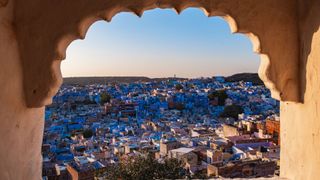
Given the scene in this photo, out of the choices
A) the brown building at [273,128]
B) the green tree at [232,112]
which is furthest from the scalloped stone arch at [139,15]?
the green tree at [232,112]

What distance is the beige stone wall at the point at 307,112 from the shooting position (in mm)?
1888

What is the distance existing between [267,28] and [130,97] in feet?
156

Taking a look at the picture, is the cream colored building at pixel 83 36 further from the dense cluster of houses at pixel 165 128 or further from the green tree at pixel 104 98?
the green tree at pixel 104 98

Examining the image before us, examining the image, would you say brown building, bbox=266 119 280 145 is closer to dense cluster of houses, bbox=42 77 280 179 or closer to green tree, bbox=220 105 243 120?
dense cluster of houses, bbox=42 77 280 179

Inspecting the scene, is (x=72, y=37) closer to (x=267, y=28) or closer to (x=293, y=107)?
(x=267, y=28)

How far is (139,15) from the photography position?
6.77 ft

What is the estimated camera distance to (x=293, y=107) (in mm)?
2178

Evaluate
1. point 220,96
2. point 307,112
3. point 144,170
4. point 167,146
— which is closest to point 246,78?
point 220,96

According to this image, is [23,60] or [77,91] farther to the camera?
[77,91]

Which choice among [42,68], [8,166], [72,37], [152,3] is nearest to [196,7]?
[152,3]

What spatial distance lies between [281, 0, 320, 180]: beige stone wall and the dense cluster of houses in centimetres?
1200

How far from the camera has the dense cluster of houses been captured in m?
20.5

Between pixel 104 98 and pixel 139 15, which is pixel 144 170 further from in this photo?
pixel 104 98

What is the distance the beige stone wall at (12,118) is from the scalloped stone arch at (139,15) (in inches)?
2.6
